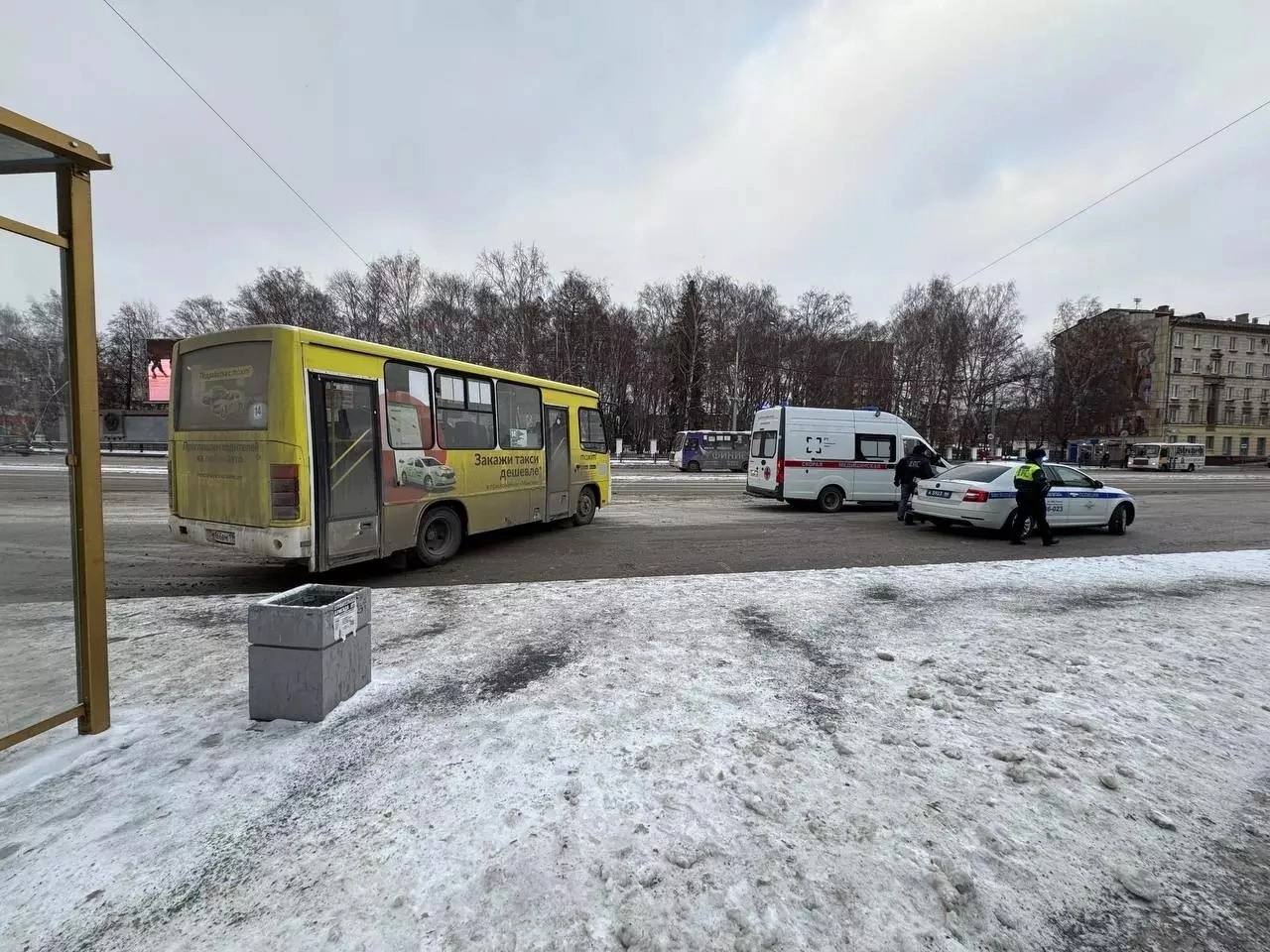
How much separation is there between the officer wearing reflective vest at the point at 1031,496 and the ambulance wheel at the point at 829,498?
493 cm

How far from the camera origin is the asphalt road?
6766 millimetres

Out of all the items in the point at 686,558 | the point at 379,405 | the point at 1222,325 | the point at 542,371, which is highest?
the point at 1222,325

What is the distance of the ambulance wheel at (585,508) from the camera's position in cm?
1173

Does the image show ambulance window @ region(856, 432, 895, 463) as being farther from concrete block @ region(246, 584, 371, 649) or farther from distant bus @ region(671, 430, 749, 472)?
distant bus @ region(671, 430, 749, 472)

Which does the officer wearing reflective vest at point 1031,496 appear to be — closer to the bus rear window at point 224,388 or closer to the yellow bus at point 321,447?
the yellow bus at point 321,447

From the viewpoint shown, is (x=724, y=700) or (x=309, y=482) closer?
(x=724, y=700)

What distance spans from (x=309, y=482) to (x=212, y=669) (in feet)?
7.63

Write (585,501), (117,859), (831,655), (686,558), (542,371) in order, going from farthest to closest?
(542,371) < (585,501) < (686,558) < (831,655) < (117,859)

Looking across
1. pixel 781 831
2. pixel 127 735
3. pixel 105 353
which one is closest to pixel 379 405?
pixel 127 735

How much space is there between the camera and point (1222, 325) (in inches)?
2926

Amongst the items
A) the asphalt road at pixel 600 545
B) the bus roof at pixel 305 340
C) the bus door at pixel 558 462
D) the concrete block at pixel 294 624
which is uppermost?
the bus roof at pixel 305 340

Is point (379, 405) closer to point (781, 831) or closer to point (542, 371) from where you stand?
point (781, 831)

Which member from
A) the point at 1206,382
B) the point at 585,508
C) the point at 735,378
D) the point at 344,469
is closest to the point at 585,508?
the point at 585,508

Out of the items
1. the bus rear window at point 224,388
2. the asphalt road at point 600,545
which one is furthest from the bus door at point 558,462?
the bus rear window at point 224,388
